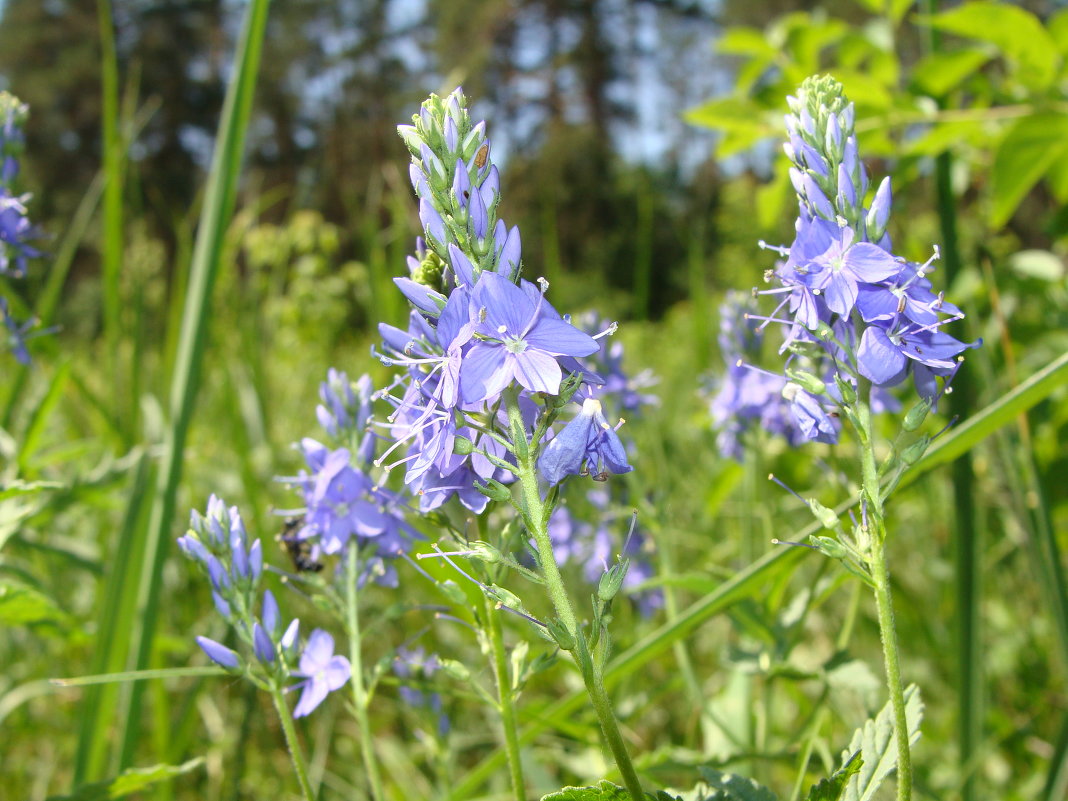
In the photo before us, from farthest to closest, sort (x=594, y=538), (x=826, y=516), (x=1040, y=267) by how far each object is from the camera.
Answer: (x=1040, y=267) → (x=594, y=538) → (x=826, y=516)

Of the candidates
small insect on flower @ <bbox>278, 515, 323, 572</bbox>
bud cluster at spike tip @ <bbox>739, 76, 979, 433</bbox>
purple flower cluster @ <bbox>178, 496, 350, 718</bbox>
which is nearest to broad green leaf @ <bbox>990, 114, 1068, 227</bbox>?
bud cluster at spike tip @ <bbox>739, 76, 979, 433</bbox>

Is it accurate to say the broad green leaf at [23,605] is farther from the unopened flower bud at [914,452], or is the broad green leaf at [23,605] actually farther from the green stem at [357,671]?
the unopened flower bud at [914,452]

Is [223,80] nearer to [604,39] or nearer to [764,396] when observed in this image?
[604,39]

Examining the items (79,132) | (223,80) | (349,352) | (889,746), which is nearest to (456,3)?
(223,80)

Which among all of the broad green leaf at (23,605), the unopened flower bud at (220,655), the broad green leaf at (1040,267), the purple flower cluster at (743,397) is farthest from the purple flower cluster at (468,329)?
the broad green leaf at (1040,267)

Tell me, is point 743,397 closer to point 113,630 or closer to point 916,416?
point 916,416

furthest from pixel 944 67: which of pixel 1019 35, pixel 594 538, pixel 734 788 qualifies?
pixel 734 788

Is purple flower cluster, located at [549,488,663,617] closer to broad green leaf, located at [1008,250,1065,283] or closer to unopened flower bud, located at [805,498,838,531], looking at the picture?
unopened flower bud, located at [805,498,838,531]
